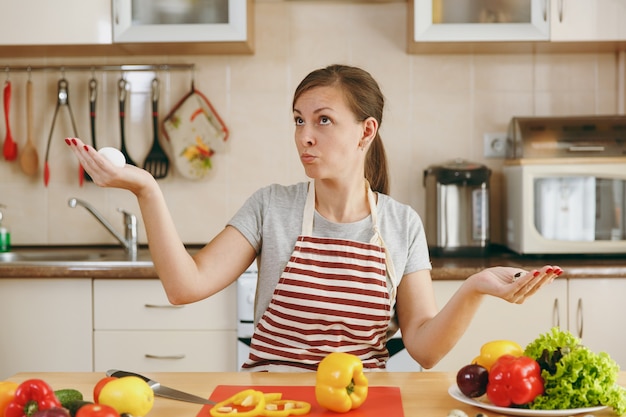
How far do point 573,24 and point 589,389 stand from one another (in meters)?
1.80

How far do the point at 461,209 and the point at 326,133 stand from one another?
1.25 meters

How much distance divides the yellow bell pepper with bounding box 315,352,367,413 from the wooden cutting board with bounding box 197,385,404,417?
1cm

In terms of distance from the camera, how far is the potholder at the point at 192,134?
2852 millimetres

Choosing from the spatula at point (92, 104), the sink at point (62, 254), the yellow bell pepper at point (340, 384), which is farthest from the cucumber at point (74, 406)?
the spatula at point (92, 104)

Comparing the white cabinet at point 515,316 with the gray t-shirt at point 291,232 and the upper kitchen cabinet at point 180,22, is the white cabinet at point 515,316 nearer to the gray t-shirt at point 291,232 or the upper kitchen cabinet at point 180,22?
the gray t-shirt at point 291,232

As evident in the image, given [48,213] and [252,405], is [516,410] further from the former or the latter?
[48,213]

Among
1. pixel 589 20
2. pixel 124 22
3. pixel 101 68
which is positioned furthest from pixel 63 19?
pixel 589 20

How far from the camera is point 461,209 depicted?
263 cm

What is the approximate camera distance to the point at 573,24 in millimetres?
2543

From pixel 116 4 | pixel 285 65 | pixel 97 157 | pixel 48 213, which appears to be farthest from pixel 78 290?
pixel 97 157

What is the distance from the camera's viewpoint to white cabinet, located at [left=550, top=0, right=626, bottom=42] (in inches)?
99.8

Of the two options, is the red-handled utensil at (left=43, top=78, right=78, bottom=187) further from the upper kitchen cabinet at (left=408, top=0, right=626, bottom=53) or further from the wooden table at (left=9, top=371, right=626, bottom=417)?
the wooden table at (left=9, top=371, right=626, bottom=417)

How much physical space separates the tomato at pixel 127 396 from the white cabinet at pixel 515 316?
144 cm

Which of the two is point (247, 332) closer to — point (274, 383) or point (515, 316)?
point (515, 316)
